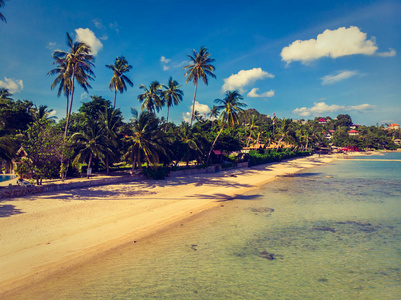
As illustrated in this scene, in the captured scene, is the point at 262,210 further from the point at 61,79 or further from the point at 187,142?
the point at 61,79

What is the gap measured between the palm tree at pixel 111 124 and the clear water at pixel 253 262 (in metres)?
15.4

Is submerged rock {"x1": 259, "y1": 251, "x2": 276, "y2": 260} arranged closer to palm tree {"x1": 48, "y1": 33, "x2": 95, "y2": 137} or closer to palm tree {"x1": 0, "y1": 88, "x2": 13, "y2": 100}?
palm tree {"x1": 48, "y1": 33, "x2": 95, "y2": 137}

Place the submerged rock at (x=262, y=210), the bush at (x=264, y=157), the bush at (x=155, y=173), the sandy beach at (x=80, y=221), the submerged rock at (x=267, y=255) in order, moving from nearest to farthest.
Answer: the sandy beach at (x=80, y=221) < the submerged rock at (x=267, y=255) < the submerged rock at (x=262, y=210) < the bush at (x=155, y=173) < the bush at (x=264, y=157)

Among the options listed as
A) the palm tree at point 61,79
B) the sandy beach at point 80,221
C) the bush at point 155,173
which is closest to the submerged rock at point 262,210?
the sandy beach at point 80,221

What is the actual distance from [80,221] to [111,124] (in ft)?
53.9

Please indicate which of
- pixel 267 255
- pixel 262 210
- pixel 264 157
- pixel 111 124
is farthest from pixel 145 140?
pixel 264 157

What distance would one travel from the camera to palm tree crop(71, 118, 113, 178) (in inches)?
945

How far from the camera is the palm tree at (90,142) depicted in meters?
24.0

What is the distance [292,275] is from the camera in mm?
9289

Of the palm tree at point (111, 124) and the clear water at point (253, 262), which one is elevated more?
the palm tree at point (111, 124)

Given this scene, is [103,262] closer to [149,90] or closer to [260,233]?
[260,233]

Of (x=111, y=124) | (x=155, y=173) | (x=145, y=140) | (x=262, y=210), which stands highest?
(x=111, y=124)

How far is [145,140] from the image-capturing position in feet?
84.9

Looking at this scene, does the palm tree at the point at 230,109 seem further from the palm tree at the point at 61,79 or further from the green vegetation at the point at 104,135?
the palm tree at the point at 61,79
